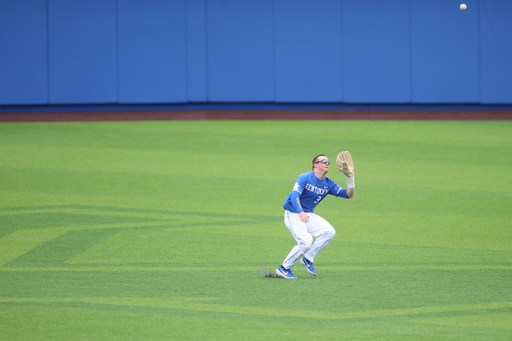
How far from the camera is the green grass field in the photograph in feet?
20.6

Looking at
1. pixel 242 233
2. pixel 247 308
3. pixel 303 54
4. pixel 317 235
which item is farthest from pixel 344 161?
pixel 303 54

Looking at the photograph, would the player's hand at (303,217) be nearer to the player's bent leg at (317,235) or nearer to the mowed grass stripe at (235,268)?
the player's bent leg at (317,235)

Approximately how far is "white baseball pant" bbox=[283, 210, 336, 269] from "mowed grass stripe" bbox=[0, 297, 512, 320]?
1396 millimetres

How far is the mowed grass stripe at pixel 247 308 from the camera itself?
6.36m

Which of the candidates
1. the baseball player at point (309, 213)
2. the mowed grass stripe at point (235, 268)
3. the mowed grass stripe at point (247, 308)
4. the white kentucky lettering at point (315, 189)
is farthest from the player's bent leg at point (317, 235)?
the mowed grass stripe at point (247, 308)

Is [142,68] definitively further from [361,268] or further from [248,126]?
[361,268]

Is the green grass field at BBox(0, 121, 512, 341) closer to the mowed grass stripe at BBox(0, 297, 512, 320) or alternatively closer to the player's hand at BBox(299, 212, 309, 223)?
the mowed grass stripe at BBox(0, 297, 512, 320)

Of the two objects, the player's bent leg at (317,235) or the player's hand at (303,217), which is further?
the player's bent leg at (317,235)

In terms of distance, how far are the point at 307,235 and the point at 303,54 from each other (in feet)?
48.1

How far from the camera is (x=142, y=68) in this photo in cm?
2131

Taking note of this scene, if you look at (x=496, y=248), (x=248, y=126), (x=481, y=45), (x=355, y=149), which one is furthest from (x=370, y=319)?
(x=481, y=45)

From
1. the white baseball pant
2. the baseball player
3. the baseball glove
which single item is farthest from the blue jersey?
the baseball glove

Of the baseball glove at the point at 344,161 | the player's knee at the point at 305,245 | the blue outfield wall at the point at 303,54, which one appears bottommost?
the player's knee at the point at 305,245

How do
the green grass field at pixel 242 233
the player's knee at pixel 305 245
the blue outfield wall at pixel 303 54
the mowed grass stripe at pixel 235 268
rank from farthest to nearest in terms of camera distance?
1. the blue outfield wall at pixel 303 54
2. the mowed grass stripe at pixel 235 268
3. the player's knee at pixel 305 245
4. the green grass field at pixel 242 233
